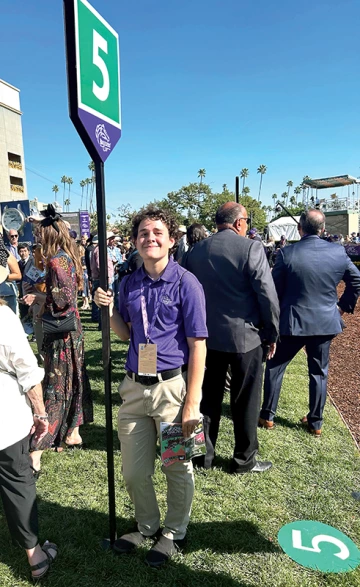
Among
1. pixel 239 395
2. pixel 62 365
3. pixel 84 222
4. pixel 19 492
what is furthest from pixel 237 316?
pixel 84 222

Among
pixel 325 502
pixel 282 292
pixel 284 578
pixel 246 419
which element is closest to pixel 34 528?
pixel 284 578

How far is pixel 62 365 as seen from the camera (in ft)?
11.6

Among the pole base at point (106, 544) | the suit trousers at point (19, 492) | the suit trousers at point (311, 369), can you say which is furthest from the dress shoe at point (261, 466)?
the suit trousers at point (19, 492)

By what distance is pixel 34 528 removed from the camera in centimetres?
221

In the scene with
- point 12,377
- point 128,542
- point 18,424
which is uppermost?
point 12,377

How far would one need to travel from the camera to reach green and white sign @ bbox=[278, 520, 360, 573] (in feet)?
7.84

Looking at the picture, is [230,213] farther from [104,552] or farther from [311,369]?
[104,552]

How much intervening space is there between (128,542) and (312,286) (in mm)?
2762

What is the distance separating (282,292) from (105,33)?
113 inches

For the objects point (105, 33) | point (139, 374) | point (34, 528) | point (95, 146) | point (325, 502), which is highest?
point (105, 33)

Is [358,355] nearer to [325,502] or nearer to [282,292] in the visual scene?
[282,292]

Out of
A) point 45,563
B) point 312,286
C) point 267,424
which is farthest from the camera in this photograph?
point 267,424

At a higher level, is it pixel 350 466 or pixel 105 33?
pixel 105 33

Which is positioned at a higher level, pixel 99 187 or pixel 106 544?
pixel 99 187
